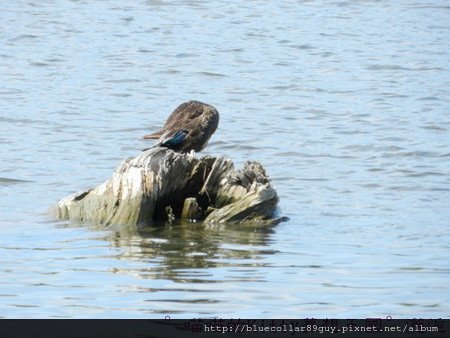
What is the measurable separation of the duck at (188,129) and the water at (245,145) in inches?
40.2

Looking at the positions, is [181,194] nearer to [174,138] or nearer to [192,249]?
[192,249]

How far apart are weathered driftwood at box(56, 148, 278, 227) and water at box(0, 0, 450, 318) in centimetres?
20

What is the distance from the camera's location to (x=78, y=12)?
79.1 ft

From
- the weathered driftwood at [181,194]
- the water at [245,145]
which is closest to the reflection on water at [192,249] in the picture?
the water at [245,145]

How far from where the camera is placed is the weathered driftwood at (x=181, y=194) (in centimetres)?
990

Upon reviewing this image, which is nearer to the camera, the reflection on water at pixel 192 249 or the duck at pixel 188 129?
the reflection on water at pixel 192 249

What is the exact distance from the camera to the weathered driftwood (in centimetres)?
990

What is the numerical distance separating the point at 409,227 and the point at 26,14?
48.5 ft

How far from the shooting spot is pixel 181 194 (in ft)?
33.7

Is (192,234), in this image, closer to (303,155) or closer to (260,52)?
(303,155)

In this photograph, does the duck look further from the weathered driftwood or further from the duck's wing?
the weathered driftwood

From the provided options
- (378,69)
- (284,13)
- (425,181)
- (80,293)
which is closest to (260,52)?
(378,69)

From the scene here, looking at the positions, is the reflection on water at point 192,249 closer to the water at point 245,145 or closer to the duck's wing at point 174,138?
the water at point 245,145

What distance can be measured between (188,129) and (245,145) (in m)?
3.25
